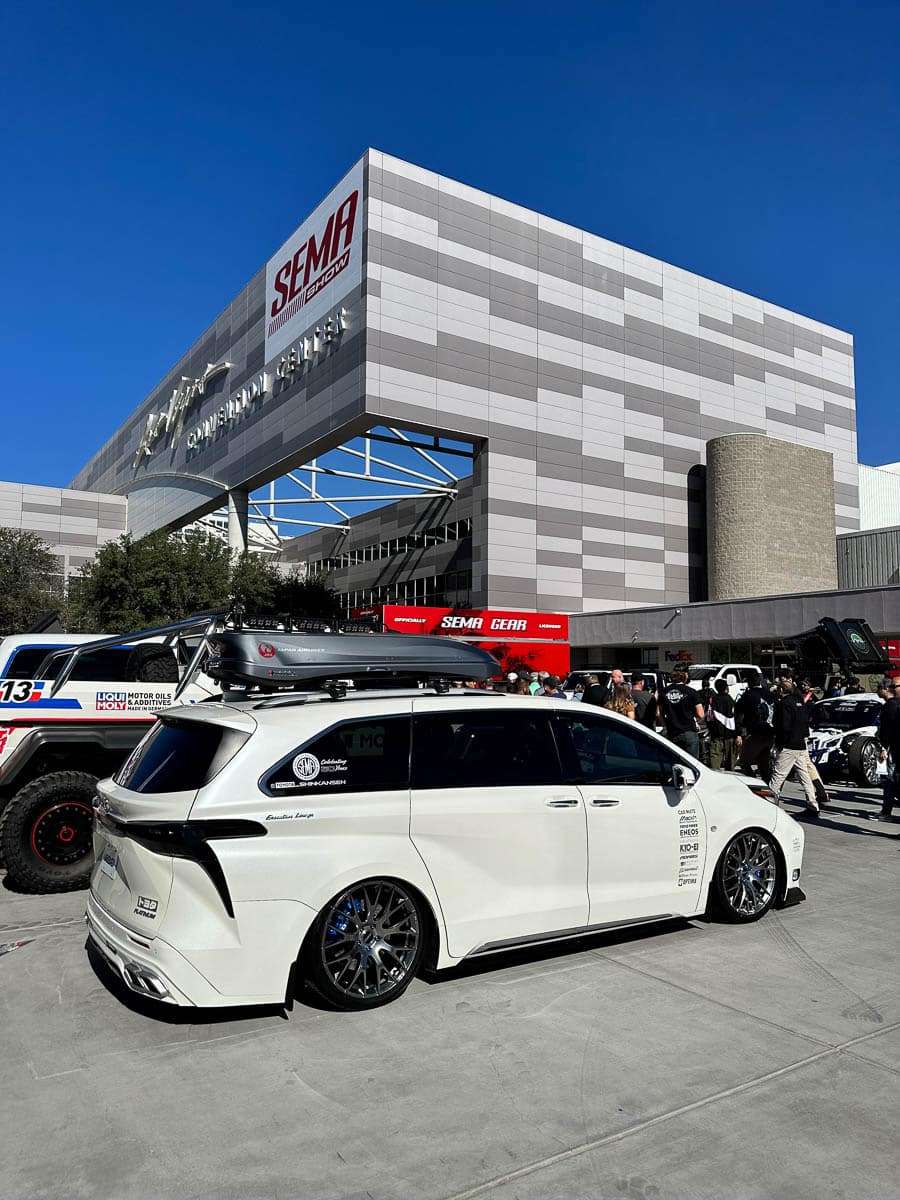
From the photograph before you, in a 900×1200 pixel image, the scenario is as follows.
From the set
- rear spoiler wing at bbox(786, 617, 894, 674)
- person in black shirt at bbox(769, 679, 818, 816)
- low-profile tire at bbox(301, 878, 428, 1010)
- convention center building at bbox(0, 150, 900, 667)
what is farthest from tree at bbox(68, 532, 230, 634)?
low-profile tire at bbox(301, 878, 428, 1010)

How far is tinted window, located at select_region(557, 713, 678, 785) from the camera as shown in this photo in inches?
211

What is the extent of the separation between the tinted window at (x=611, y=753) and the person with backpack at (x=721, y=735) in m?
7.47

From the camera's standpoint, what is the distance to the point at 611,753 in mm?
5527

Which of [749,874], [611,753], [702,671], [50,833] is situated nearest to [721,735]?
[749,874]

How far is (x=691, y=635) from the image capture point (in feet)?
116

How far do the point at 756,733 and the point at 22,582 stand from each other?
35.5 metres

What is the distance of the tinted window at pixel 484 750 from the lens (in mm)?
4867

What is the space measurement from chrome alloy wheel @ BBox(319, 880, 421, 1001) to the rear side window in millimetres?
925

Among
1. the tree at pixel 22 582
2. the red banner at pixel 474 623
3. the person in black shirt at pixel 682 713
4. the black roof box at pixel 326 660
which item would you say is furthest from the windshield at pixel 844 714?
the tree at pixel 22 582

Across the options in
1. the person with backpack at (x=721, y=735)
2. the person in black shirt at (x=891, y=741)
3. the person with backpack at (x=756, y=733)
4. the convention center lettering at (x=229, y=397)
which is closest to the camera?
the person in black shirt at (x=891, y=741)

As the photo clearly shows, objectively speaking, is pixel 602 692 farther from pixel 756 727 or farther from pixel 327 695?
pixel 327 695

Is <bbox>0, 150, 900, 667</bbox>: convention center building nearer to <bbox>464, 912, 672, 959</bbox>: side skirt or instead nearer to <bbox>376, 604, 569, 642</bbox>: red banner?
<bbox>376, 604, 569, 642</bbox>: red banner

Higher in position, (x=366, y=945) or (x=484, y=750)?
(x=484, y=750)

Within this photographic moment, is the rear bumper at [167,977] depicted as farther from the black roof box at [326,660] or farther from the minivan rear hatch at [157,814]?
the black roof box at [326,660]
